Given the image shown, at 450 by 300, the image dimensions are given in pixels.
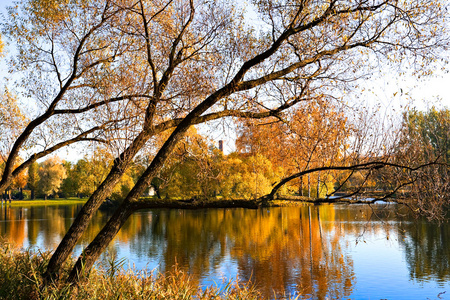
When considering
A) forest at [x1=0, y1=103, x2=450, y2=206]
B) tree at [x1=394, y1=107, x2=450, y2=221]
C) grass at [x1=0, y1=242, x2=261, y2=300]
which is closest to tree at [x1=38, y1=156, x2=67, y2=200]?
forest at [x1=0, y1=103, x2=450, y2=206]

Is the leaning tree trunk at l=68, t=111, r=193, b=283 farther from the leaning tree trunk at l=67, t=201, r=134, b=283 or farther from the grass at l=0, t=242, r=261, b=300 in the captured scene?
the grass at l=0, t=242, r=261, b=300

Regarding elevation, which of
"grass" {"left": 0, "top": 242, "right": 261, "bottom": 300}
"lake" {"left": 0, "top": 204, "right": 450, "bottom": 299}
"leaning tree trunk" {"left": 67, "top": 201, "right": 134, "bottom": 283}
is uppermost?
"leaning tree trunk" {"left": 67, "top": 201, "right": 134, "bottom": 283}

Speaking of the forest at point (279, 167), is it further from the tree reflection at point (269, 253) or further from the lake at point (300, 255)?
the tree reflection at point (269, 253)

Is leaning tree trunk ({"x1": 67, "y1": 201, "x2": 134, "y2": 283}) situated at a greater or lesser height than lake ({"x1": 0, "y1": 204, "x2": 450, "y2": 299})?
greater

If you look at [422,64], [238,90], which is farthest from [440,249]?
[238,90]

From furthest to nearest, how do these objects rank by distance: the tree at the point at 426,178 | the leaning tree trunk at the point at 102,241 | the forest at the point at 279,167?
1. the leaning tree trunk at the point at 102,241
2. the forest at the point at 279,167
3. the tree at the point at 426,178

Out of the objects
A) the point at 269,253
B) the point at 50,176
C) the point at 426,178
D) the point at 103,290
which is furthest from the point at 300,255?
the point at 50,176

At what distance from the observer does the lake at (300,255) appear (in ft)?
45.3

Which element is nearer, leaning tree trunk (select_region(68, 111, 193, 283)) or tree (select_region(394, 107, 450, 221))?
tree (select_region(394, 107, 450, 221))

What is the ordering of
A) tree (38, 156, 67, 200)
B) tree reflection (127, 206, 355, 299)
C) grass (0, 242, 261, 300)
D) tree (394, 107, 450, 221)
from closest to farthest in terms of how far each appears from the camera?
tree (394, 107, 450, 221)
grass (0, 242, 261, 300)
tree reflection (127, 206, 355, 299)
tree (38, 156, 67, 200)

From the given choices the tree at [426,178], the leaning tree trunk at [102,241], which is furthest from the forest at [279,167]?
the leaning tree trunk at [102,241]

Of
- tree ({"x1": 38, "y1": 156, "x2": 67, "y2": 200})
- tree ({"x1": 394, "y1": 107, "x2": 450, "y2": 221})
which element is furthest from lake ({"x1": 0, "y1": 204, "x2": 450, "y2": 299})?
tree ({"x1": 38, "y1": 156, "x2": 67, "y2": 200})

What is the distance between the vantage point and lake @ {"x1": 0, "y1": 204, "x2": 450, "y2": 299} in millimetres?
13797

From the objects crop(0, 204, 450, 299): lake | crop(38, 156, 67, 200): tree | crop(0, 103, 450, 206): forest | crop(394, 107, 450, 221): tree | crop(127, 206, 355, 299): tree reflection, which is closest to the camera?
crop(394, 107, 450, 221): tree
